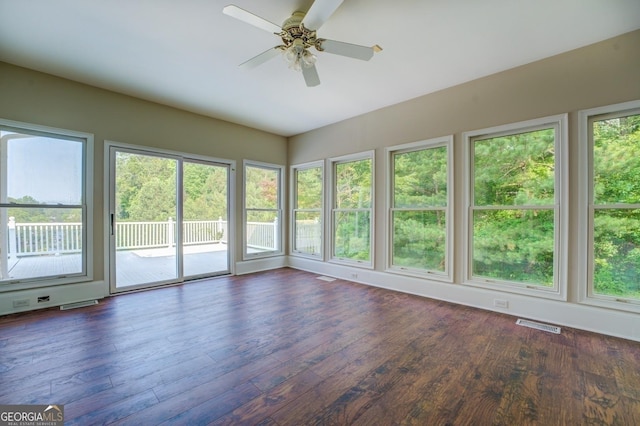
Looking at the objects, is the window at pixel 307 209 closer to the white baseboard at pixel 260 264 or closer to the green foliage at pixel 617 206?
the white baseboard at pixel 260 264

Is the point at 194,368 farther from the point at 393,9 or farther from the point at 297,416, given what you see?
the point at 393,9

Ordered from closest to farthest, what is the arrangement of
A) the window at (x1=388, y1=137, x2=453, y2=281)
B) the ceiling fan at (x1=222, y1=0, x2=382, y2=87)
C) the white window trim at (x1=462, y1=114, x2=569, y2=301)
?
the ceiling fan at (x1=222, y1=0, x2=382, y2=87) → the white window trim at (x1=462, y1=114, x2=569, y2=301) → the window at (x1=388, y1=137, x2=453, y2=281)

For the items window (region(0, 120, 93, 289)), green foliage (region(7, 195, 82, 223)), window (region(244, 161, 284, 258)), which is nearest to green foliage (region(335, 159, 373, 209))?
window (region(244, 161, 284, 258))

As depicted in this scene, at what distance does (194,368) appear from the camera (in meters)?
2.16

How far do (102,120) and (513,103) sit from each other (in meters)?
5.43

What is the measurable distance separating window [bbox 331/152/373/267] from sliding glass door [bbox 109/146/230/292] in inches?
84.4

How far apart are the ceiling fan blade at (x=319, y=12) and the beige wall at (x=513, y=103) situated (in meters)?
2.05

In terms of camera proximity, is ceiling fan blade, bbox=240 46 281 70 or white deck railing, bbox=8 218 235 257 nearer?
ceiling fan blade, bbox=240 46 281 70

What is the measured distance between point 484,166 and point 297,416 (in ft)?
11.6

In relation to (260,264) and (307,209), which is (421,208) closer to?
(307,209)

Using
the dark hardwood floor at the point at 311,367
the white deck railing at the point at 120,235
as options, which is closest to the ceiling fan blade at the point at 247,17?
the dark hardwood floor at the point at 311,367

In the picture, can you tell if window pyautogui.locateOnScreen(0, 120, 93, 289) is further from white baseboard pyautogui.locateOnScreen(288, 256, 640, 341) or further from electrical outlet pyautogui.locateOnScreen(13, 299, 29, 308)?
white baseboard pyautogui.locateOnScreen(288, 256, 640, 341)

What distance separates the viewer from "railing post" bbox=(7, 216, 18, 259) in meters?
3.37

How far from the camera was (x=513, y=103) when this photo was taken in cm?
331
